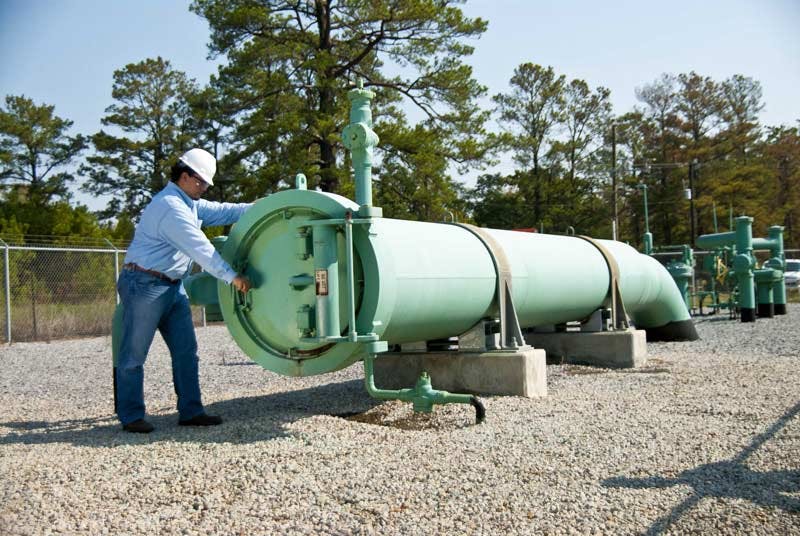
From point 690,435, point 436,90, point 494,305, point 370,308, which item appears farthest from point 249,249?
point 436,90

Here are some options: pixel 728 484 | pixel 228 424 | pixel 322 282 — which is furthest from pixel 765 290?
pixel 322 282

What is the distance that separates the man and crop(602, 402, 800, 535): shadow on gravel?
101 inches

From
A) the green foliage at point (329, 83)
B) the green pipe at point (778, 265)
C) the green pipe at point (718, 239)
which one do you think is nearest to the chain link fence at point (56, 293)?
the green foliage at point (329, 83)

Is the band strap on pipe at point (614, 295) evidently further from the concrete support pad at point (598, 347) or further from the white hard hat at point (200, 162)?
the white hard hat at point (200, 162)

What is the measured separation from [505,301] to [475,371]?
0.60m

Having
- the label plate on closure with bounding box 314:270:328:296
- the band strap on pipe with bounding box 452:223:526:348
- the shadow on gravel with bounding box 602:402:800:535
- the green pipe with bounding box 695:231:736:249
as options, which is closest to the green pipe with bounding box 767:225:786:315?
the green pipe with bounding box 695:231:736:249

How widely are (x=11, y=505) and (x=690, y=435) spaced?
359 cm

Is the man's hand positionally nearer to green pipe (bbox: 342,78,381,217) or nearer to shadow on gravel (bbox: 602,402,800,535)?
green pipe (bbox: 342,78,381,217)

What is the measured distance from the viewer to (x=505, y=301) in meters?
6.16

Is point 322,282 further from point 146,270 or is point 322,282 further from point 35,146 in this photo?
point 35,146

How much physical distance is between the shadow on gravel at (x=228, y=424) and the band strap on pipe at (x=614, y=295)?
3.03 m

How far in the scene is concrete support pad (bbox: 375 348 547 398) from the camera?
19.7 feet

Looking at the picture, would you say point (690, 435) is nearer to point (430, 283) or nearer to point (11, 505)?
point (430, 283)

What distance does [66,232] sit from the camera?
84.4 ft
